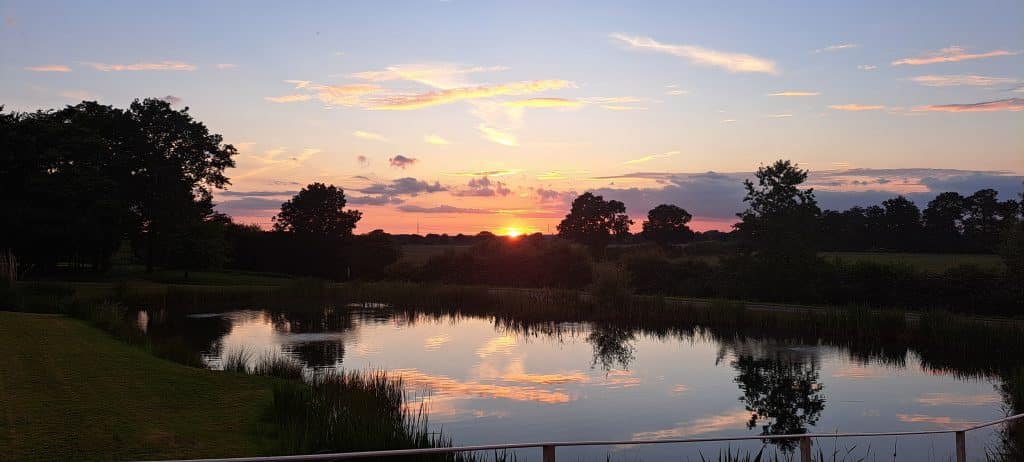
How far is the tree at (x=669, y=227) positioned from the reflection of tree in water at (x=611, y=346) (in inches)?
2803

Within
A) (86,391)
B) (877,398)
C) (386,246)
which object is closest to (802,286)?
(877,398)

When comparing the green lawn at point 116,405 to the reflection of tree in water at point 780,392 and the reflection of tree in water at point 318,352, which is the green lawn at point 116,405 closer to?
the reflection of tree in water at point 318,352

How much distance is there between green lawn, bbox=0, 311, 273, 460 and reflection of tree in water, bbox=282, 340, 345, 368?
414 cm

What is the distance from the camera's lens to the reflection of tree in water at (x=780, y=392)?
14.2m

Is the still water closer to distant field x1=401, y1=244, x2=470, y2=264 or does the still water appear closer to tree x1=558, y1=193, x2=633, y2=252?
distant field x1=401, y1=244, x2=470, y2=264

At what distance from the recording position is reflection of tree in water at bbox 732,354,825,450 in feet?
46.6

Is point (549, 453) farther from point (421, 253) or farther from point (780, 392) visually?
point (421, 253)

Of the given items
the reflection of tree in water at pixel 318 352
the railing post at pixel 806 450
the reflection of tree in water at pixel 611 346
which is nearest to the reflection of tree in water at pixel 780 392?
the reflection of tree in water at pixel 611 346

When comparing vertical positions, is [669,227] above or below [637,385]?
above

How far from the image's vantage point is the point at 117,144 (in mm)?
49281

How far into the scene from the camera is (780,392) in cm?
1688

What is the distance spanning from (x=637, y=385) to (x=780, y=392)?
323 centimetres

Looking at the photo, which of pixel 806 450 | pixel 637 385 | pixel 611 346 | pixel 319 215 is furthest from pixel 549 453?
pixel 319 215

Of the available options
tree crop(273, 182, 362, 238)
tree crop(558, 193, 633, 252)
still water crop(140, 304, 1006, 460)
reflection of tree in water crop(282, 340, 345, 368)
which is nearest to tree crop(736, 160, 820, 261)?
still water crop(140, 304, 1006, 460)
